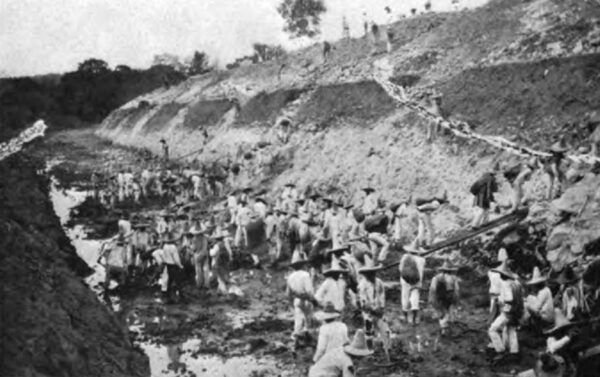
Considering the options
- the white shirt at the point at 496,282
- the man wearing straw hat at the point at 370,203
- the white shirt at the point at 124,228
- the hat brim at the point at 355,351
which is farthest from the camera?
the man wearing straw hat at the point at 370,203

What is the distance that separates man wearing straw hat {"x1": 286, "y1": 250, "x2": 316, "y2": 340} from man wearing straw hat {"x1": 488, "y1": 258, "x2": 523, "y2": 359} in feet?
10.5

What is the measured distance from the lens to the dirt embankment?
772 cm

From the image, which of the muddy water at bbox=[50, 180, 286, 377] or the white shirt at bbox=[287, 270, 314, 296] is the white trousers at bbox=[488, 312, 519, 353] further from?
the muddy water at bbox=[50, 180, 286, 377]

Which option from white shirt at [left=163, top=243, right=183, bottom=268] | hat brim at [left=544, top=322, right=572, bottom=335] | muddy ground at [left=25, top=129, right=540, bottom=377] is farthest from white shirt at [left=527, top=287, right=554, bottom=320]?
white shirt at [left=163, top=243, right=183, bottom=268]

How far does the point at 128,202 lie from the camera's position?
103 ft

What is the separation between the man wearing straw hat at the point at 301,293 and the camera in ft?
36.9

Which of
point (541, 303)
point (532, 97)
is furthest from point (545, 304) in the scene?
point (532, 97)

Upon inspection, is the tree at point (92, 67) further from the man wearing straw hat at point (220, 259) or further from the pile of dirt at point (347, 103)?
the man wearing straw hat at point (220, 259)

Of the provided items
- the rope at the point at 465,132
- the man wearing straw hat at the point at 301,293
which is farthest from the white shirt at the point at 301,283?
the rope at the point at 465,132

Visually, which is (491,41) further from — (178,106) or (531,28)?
(178,106)

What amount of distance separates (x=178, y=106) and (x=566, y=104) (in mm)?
45125

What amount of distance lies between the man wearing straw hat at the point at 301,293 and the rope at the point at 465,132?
7.24 m

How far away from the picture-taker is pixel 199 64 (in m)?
114

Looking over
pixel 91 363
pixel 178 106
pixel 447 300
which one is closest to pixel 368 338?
pixel 447 300
